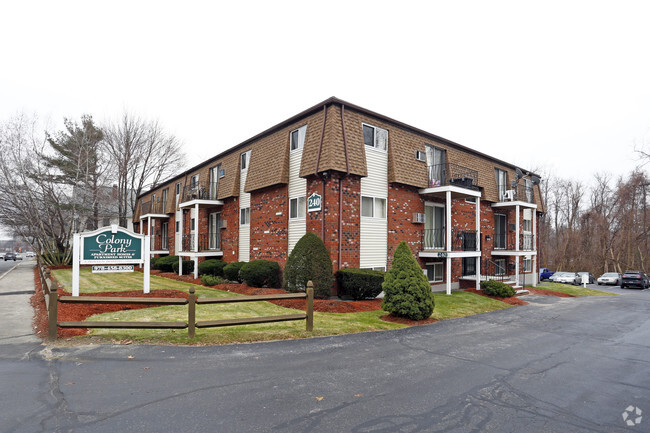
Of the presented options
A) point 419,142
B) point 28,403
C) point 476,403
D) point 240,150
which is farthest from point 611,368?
point 240,150

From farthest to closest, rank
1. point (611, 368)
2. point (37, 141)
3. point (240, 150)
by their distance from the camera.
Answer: point (37, 141) < point (240, 150) < point (611, 368)

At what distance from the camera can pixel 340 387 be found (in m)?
5.29

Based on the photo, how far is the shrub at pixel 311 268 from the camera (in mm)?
12680

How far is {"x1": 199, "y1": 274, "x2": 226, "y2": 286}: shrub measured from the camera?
17.6 m

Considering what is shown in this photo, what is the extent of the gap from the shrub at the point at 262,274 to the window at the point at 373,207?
14.7 feet

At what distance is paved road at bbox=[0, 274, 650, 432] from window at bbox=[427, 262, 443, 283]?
879 cm

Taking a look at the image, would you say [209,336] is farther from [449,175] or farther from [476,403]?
[449,175]

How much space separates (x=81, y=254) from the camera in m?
10.9

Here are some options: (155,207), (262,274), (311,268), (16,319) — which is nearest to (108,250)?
(16,319)

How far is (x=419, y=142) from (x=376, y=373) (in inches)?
505

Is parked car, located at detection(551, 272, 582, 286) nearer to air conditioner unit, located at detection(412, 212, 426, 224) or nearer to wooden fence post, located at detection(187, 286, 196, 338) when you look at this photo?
air conditioner unit, located at detection(412, 212, 426, 224)

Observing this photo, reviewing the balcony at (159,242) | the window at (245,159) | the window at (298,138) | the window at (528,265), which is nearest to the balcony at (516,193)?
the window at (528,265)

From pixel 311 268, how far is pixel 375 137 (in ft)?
20.2

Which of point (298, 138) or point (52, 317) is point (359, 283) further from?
point (52, 317)
